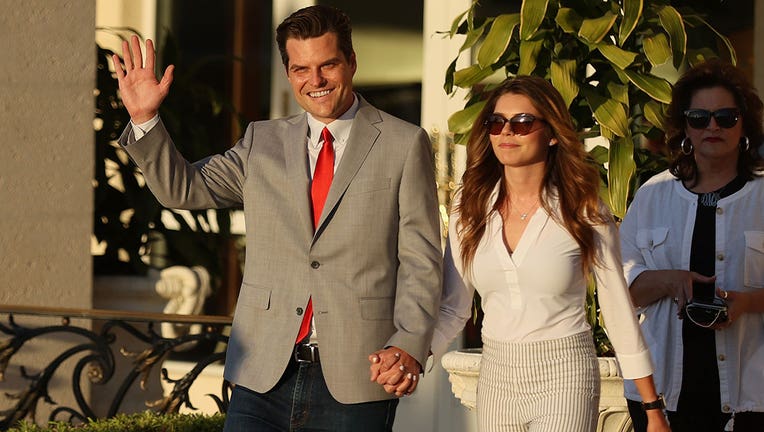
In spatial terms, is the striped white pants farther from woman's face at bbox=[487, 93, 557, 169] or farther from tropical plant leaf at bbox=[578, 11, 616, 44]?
tropical plant leaf at bbox=[578, 11, 616, 44]

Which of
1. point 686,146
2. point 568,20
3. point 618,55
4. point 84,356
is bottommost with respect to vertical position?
point 84,356

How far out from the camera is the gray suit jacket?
328 centimetres

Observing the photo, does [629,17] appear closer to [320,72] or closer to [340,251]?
[320,72]

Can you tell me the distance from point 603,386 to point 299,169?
78.7 inches

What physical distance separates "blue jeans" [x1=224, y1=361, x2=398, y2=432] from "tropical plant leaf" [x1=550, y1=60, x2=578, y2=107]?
Answer: 6.51ft

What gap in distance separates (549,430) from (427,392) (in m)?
3.76

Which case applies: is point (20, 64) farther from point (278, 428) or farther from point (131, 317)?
point (278, 428)

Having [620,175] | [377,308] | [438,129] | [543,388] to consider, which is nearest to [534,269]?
[543,388]

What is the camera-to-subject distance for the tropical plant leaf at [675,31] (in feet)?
16.4

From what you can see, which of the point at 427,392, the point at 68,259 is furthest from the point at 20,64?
the point at 427,392

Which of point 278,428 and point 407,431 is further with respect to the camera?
point 407,431

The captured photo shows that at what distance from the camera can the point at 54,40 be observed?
236 inches

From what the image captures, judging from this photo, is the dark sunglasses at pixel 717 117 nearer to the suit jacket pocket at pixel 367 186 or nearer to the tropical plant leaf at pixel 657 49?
the suit jacket pocket at pixel 367 186

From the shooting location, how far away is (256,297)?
11.0 ft
